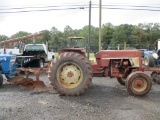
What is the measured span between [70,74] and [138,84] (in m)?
2.04

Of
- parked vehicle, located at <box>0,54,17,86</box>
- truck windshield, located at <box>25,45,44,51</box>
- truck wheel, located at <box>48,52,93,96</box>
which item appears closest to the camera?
truck wheel, located at <box>48,52,93,96</box>

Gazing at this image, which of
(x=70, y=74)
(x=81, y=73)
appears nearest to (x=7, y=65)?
(x=70, y=74)

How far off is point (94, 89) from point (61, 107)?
2.55 meters

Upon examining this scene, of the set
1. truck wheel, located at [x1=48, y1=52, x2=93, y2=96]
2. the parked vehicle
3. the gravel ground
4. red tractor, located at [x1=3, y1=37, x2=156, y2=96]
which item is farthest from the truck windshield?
truck wheel, located at [x1=48, y1=52, x2=93, y2=96]

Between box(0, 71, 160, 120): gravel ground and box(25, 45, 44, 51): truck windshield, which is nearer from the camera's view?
box(0, 71, 160, 120): gravel ground

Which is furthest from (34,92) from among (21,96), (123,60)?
(123,60)

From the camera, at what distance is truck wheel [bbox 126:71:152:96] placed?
22.5ft

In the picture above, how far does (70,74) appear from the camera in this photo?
6992 mm

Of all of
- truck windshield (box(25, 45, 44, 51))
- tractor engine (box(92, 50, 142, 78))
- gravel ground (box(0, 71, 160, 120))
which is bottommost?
gravel ground (box(0, 71, 160, 120))

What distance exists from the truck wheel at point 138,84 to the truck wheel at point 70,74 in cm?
118

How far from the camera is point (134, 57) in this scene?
7500 mm

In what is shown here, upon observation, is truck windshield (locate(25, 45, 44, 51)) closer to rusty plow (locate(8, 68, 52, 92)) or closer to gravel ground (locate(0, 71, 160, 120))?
rusty plow (locate(8, 68, 52, 92))

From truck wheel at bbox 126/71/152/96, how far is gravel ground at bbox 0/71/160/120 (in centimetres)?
19

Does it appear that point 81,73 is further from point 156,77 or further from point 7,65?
point 156,77
